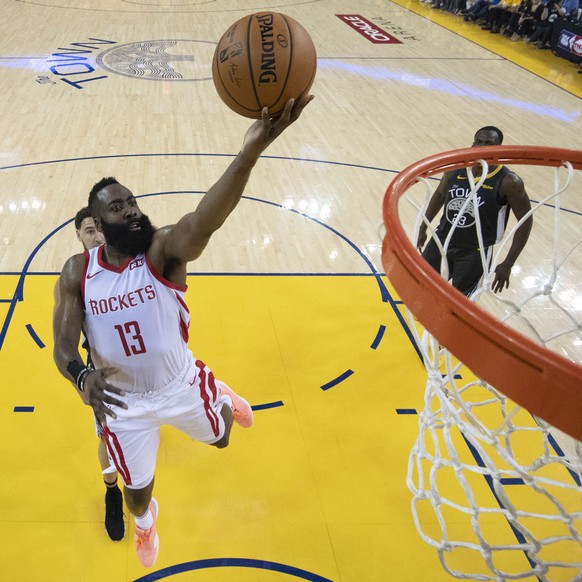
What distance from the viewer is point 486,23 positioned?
1538 cm

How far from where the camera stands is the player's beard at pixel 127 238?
254cm

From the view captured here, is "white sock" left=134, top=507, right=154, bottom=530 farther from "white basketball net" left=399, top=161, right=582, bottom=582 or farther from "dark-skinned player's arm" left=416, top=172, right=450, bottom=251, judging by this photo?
"dark-skinned player's arm" left=416, top=172, right=450, bottom=251

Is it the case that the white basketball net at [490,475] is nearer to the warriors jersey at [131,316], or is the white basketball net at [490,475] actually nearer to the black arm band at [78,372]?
the warriors jersey at [131,316]

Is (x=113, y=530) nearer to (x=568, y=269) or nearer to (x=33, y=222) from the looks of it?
(x=33, y=222)

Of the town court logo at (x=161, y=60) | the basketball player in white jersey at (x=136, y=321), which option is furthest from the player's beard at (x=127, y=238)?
the town court logo at (x=161, y=60)

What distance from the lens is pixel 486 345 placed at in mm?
1611

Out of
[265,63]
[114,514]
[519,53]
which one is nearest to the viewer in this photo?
[265,63]

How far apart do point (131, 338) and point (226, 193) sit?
0.84 m

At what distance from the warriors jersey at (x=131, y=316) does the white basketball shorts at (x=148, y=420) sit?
0.36 feet

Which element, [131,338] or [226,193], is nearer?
[226,193]

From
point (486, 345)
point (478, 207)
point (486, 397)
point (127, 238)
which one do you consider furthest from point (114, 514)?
point (478, 207)

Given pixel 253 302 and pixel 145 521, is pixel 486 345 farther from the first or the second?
pixel 253 302

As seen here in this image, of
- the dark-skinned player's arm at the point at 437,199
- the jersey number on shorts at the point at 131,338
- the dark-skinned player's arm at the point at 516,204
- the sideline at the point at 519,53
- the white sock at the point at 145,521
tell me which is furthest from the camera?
the sideline at the point at 519,53

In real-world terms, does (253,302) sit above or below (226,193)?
below
